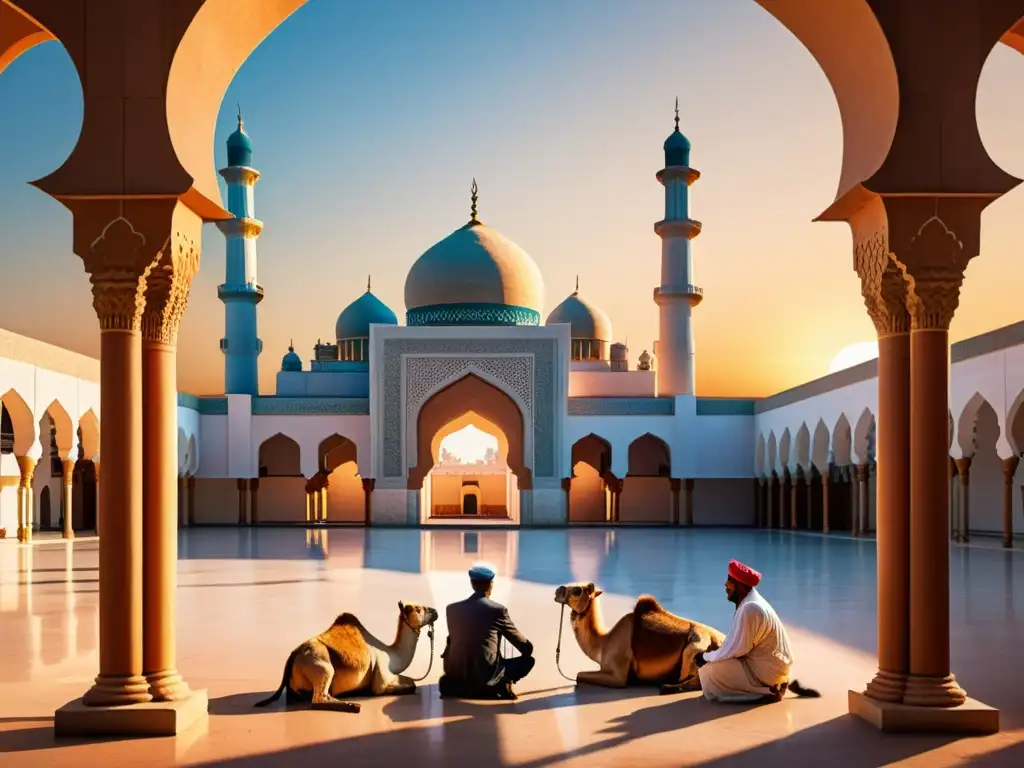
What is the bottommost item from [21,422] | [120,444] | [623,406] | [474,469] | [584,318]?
[474,469]

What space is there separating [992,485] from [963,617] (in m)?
11.9

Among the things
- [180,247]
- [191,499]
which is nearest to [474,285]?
[191,499]

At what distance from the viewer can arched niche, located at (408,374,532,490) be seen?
20.8 metres

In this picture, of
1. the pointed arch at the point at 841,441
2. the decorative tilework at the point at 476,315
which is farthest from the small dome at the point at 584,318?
the pointed arch at the point at 841,441

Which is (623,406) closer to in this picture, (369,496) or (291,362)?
(369,496)

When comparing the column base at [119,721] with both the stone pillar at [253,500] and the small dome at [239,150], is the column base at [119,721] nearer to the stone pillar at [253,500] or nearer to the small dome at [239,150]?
the stone pillar at [253,500]

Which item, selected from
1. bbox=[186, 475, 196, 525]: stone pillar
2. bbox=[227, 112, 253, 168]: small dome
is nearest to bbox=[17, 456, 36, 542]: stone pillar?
bbox=[186, 475, 196, 525]: stone pillar

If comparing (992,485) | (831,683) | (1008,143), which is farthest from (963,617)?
(992,485)

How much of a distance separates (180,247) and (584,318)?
23.0 meters

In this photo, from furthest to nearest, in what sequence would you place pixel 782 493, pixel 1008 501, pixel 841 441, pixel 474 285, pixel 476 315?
pixel 474 285 → pixel 476 315 → pixel 782 493 → pixel 841 441 → pixel 1008 501

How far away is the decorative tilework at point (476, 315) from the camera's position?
72.9 feet

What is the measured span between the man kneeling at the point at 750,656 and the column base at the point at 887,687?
0.32 meters

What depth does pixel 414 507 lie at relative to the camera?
67.4ft

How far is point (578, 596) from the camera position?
14.3 feet
